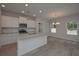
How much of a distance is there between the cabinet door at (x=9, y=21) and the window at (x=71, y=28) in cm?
245

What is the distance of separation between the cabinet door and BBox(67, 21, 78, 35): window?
96.5 inches

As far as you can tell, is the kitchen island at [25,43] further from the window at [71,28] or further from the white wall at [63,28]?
the window at [71,28]

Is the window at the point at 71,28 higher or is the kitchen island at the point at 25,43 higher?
the window at the point at 71,28

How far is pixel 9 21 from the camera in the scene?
14.0ft

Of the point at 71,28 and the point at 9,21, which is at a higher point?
the point at 9,21

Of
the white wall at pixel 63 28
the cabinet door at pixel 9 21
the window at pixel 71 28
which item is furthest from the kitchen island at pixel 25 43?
the window at pixel 71 28

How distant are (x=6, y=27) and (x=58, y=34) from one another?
2445 millimetres

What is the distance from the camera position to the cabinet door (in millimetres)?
3973

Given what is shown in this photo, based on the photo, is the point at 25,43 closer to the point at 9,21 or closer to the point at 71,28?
the point at 9,21

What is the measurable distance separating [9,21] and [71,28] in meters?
2.90

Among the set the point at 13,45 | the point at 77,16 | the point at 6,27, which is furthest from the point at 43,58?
the point at 77,16

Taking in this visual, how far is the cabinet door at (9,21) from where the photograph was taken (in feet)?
13.0

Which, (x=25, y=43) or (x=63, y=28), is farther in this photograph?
(x=63, y=28)

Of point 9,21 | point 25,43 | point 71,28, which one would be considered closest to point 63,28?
point 71,28
